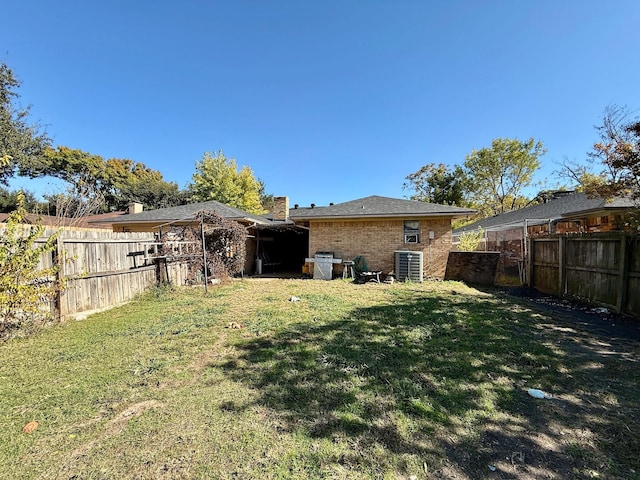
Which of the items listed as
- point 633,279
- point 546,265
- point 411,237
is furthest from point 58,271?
point 546,265

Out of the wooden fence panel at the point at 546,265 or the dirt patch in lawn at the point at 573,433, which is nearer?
the dirt patch in lawn at the point at 573,433

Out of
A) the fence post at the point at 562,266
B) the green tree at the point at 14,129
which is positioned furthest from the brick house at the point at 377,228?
the green tree at the point at 14,129

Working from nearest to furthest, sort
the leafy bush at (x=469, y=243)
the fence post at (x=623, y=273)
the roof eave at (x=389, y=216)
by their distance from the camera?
the fence post at (x=623, y=273)
the roof eave at (x=389, y=216)
the leafy bush at (x=469, y=243)

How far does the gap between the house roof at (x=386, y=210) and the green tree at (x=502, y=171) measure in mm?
20575

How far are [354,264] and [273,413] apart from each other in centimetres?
970

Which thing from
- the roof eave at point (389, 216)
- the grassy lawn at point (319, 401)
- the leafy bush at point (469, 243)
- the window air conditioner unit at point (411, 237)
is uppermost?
the roof eave at point (389, 216)

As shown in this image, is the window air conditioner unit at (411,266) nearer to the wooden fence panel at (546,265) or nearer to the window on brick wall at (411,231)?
the window on brick wall at (411,231)

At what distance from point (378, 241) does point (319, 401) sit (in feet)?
32.2

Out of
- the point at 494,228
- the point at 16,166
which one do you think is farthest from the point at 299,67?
the point at 16,166

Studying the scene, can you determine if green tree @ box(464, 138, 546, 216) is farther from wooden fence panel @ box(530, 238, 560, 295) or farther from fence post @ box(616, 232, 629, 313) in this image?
fence post @ box(616, 232, 629, 313)

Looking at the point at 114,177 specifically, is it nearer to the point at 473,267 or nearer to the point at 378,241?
the point at 378,241

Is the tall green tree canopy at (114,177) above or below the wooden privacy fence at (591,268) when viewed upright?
above

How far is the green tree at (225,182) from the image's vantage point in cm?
3069

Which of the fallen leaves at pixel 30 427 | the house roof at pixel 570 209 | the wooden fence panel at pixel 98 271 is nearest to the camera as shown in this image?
the fallen leaves at pixel 30 427
